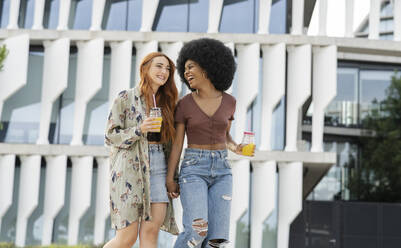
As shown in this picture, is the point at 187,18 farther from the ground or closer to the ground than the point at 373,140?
farther from the ground

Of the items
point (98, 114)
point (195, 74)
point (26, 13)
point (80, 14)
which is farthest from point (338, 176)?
point (195, 74)

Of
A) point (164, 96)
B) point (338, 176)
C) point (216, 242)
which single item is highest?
point (164, 96)

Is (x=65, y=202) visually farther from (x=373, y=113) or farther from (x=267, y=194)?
(x=373, y=113)

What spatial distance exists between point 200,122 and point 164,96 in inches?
17.2

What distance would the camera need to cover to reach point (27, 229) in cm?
1988

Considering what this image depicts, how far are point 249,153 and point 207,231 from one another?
0.71m

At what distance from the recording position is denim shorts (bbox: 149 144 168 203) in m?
5.02

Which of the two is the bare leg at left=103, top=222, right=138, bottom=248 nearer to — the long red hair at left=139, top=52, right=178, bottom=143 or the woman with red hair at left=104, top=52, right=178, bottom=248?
the woman with red hair at left=104, top=52, right=178, bottom=248

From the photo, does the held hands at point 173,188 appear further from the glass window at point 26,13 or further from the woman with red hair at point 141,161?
the glass window at point 26,13

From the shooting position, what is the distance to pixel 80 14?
794 inches

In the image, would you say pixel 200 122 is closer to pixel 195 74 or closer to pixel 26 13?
pixel 195 74

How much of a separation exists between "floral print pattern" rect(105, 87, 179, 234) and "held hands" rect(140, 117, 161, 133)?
9cm

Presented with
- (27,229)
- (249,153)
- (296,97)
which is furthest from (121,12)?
(249,153)

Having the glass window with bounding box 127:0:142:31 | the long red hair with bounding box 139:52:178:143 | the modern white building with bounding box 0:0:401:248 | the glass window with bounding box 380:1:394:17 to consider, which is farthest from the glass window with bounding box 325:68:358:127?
the long red hair with bounding box 139:52:178:143
